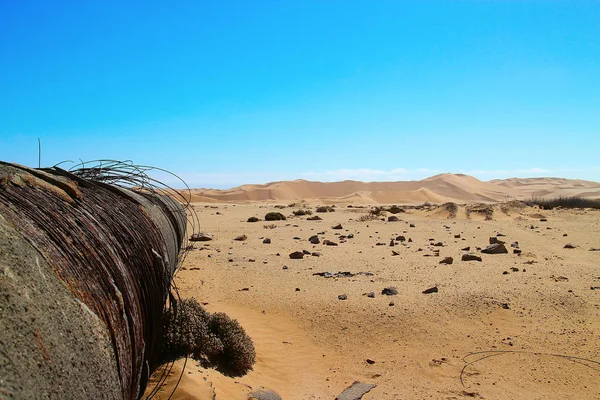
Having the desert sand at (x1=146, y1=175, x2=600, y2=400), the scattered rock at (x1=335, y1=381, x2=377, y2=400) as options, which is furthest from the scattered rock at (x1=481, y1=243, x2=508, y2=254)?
the scattered rock at (x1=335, y1=381, x2=377, y2=400)

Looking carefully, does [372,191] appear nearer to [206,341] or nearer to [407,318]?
[407,318]

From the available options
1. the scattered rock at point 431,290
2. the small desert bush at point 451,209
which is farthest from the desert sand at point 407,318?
the small desert bush at point 451,209

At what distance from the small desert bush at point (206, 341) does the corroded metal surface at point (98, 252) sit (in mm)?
543

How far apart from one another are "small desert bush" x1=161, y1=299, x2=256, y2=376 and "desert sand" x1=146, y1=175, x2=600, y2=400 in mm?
161

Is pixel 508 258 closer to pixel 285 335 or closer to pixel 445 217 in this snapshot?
pixel 285 335

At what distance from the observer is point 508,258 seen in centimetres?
901

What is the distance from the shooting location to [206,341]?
4.14 m

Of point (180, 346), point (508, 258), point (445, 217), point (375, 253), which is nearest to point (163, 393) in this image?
point (180, 346)

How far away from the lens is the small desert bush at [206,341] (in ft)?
12.8

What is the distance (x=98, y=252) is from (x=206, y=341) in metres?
2.14

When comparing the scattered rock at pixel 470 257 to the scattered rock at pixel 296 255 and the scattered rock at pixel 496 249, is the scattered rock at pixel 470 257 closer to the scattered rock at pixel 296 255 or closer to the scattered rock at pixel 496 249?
the scattered rock at pixel 496 249

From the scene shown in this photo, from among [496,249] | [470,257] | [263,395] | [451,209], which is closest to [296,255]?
[470,257]

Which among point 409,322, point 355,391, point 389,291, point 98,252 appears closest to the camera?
point 98,252

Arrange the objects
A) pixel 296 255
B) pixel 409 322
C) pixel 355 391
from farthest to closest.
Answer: pixel 296 255 → pixel 409 322 → pixel 355 391
